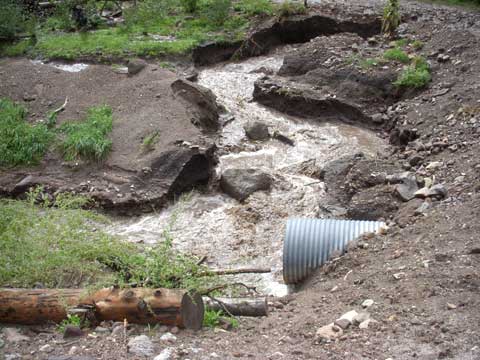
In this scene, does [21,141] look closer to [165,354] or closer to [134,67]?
[134,67]

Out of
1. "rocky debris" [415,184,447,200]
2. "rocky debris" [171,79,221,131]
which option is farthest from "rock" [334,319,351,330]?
"rocky debris" [171,79,221,131]

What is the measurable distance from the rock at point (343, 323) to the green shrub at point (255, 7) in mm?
11537

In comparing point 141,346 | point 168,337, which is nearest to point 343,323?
point 168,337

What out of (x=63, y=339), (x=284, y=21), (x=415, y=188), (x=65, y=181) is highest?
(x=284, y=21)

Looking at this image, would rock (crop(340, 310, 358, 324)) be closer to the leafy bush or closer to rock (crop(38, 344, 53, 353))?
rock (crop(38, 344, 53, 353))

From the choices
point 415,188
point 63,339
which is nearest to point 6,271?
point 63,339

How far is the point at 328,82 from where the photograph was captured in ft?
41.6

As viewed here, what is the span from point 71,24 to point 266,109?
6526 millimetres

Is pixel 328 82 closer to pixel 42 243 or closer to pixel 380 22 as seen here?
pixel 380 22

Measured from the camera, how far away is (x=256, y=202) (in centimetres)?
962

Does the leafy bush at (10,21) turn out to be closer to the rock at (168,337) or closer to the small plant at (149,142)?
the small plant at (149,142)

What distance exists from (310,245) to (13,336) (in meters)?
3.39

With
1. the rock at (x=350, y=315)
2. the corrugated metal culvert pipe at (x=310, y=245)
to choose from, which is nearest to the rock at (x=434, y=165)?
the corrugated metal culvert pipe at (x=310, y=245)

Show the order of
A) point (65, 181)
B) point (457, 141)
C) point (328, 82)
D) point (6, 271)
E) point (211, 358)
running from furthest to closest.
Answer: point (328, 82) → point (65, 181) → point (457, 141) → point (6, 271) → point (211, 358)
